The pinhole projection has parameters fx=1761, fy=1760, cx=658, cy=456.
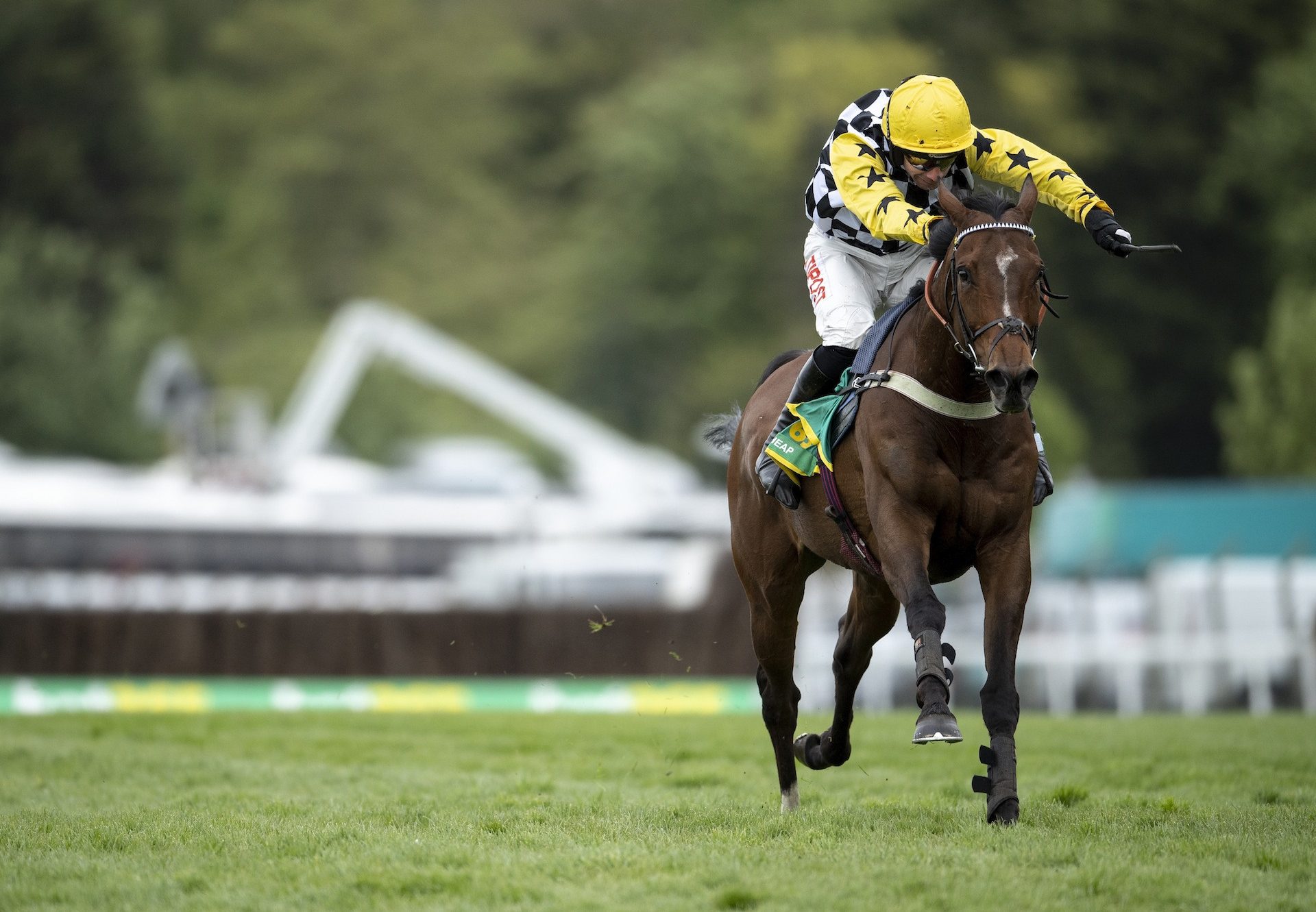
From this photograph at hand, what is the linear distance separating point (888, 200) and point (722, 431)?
2456 mm

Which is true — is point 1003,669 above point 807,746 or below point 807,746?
above

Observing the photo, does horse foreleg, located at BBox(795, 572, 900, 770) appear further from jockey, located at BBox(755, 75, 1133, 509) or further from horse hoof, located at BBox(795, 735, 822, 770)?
jockey, located at BBox(755, 75, 1133, 509)

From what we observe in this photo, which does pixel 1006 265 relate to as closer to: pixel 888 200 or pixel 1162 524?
pixel 888 200

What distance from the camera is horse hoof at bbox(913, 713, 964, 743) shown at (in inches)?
248

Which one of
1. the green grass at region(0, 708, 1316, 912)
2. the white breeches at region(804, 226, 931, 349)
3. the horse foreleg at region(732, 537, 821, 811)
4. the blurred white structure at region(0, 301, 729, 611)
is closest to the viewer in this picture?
the green grass at region(0, 708, 1316, 912)

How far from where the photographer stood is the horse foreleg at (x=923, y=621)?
6.36 metres

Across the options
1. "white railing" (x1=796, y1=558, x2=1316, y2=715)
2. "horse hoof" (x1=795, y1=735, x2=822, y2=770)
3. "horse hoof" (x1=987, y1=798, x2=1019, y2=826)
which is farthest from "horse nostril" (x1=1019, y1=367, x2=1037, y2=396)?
"white railing" (x1=796, y1=558, x2=1316, y2=715)

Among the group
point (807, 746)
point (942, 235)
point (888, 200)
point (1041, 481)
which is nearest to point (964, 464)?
point (1041, 481)

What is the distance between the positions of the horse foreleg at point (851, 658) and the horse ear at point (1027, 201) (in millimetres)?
1933

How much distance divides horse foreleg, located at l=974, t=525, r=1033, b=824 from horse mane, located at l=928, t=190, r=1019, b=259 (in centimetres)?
115

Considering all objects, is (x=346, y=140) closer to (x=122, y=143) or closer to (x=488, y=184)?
(x=488, y=184)

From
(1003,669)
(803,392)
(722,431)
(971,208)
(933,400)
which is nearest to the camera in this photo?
(1003,669)

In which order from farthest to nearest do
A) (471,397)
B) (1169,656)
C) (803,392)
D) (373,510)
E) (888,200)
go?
(471,397), (373,510), (1169,656), (803,392), (888,200)

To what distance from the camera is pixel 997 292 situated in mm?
6527
